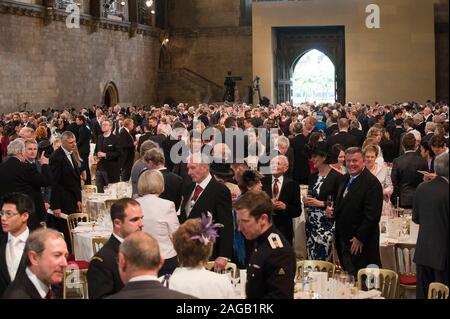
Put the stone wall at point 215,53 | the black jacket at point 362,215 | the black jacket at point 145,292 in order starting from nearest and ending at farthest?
the black jacket at point 145,292
the black jacket at point 362,215
the stone wall at point 215,53

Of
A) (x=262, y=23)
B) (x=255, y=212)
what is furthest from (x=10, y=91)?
(x=255, y=212)

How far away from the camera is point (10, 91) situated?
944 inches

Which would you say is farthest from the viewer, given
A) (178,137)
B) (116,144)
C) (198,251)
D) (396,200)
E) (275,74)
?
(275,74)

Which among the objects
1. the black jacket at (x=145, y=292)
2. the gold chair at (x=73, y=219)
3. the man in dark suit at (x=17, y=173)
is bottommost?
the gold chair at (x=73, y=219)

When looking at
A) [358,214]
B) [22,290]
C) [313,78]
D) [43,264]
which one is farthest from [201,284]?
[313,78]

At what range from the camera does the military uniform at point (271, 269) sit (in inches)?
183

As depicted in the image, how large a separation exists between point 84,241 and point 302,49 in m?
27.4

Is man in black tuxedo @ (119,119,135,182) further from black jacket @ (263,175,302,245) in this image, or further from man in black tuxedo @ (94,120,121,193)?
black jacket @ (263,175,302,245)

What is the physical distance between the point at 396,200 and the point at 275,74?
72.2ft

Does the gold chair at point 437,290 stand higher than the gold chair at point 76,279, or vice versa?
the gold chair at point 437,290


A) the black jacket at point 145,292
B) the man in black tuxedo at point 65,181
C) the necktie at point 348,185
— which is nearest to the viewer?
the black jacket at point 145,292

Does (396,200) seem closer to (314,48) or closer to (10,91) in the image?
(10,91)

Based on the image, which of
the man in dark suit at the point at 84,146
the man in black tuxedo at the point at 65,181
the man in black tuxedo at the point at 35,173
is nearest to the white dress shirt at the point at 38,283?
the man in black tuxedo at the point at 35,173

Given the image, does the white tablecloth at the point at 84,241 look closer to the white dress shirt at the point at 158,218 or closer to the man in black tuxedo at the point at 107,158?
the white dress shirt at the point at 158,218
